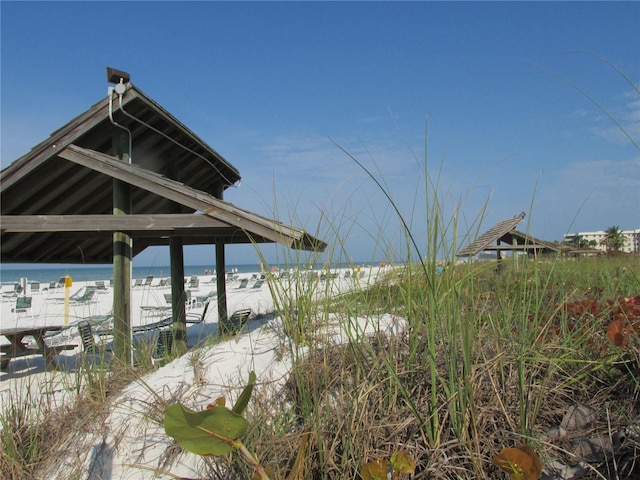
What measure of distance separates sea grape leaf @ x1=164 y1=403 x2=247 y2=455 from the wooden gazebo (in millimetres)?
2821

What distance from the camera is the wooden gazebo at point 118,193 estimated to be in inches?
208

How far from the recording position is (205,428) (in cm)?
136

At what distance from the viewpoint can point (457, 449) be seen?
194 centimetres

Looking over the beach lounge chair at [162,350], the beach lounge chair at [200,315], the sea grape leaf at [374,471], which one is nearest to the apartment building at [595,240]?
the sea grape leaf at [374,471]

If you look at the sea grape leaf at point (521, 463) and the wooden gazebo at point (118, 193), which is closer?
the sea grape leaf at point (521, 463)

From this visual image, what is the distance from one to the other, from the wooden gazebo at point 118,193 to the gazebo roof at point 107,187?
0.01 m

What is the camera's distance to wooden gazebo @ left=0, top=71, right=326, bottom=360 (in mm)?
5293

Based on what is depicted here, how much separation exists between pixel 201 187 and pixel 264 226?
4.85 meters

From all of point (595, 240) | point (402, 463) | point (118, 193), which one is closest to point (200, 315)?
point (118, 193)

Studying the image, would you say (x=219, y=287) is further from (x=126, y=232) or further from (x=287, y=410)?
(x=287, y=410)

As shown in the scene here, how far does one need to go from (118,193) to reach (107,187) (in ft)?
4.18

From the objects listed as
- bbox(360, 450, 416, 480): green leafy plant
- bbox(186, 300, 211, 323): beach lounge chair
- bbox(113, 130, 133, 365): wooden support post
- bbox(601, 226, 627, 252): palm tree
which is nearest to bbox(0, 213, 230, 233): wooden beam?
bbox(113, 130, 133, 365): wooden support post

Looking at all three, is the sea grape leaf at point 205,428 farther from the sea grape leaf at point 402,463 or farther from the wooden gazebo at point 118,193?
the wooden gazebo at point 118,193

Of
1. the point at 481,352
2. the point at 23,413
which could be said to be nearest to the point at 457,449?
the point at 481,352
